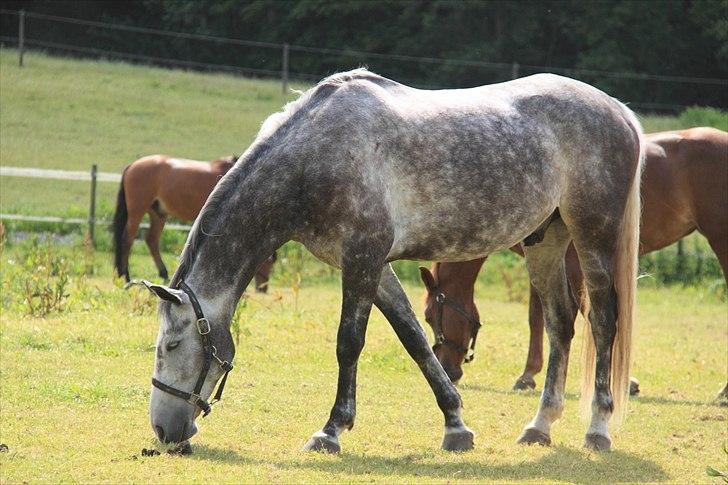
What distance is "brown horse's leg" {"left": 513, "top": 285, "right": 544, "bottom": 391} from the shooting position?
29.3 feet

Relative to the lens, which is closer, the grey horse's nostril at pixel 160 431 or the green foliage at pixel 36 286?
the grey horse's nostril at pixel 160 431

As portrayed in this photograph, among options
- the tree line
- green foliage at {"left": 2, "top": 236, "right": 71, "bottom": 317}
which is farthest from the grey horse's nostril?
the tree line

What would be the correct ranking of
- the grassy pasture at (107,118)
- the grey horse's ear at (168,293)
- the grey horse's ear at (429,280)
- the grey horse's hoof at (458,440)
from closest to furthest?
the grey horse's ear at (168,293)
the grey horse's hoof at (458,440)
the grey horse's ear at (429,280)
the grassy pasture at (107,118)

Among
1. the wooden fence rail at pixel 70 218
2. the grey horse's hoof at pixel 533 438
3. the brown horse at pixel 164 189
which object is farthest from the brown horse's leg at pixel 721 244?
the wooden fence rail at pixel 70 218

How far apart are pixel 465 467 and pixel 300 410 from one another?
1670 mm

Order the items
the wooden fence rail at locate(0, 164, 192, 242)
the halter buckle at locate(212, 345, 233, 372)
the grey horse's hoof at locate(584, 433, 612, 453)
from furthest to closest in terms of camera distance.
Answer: the wooden fence rail at locate(0, 164, 192, 242), the grey horse's hoof at locate(584, 433, 612, 453), the halter buckle at locate(212, 345, 233, 372)

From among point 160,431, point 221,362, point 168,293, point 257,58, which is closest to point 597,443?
point 221,362

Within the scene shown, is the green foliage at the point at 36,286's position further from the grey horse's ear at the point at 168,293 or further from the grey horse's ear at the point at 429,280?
the grey horse's ear at the point at 168,293

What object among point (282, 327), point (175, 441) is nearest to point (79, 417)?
point (175, 441)

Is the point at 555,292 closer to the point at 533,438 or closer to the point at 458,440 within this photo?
the point at 533,438

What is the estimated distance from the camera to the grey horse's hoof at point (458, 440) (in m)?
6.05

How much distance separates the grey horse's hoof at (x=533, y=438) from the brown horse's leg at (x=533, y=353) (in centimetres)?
233

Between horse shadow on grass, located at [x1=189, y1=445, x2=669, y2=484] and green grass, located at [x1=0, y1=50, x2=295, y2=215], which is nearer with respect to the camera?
horse shadow on grass, located at [x1=189, y1=445, x2=669, y2=484]

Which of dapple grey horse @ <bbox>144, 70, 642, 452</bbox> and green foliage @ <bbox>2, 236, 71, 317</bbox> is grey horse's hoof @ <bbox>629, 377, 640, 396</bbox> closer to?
dapple grey horse @ <bbox>144, 70, 642, 452</bbox>
